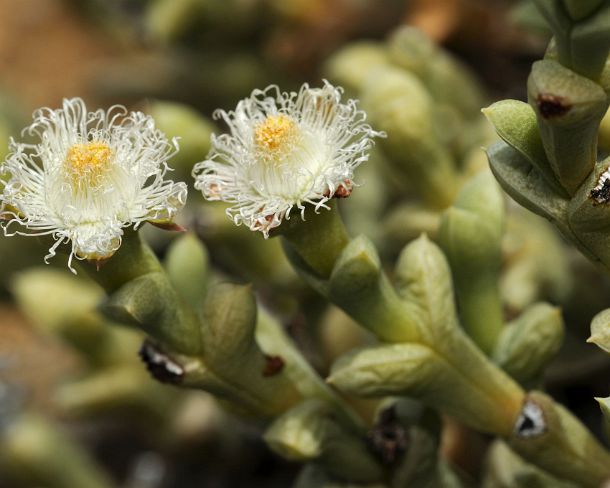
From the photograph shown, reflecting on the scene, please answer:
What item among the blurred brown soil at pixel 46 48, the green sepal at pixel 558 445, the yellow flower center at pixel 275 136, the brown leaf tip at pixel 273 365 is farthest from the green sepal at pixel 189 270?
the blurred brown soil at pixel 46 48

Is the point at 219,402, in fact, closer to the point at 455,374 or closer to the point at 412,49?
the point at 455,374

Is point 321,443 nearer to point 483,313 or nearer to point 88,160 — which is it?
point 483,313

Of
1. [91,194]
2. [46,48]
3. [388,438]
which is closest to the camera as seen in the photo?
[91,194]

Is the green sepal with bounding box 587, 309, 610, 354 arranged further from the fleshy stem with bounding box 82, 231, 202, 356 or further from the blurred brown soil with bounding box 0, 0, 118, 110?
the blurred brown soil with bounding box 0, 0, 118, 110

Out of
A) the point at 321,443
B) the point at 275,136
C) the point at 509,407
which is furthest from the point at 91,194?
the point at 509,407

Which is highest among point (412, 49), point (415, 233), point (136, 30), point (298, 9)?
point (136, 30)

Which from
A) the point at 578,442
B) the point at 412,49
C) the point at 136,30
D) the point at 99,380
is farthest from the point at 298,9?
the point at 578,442
